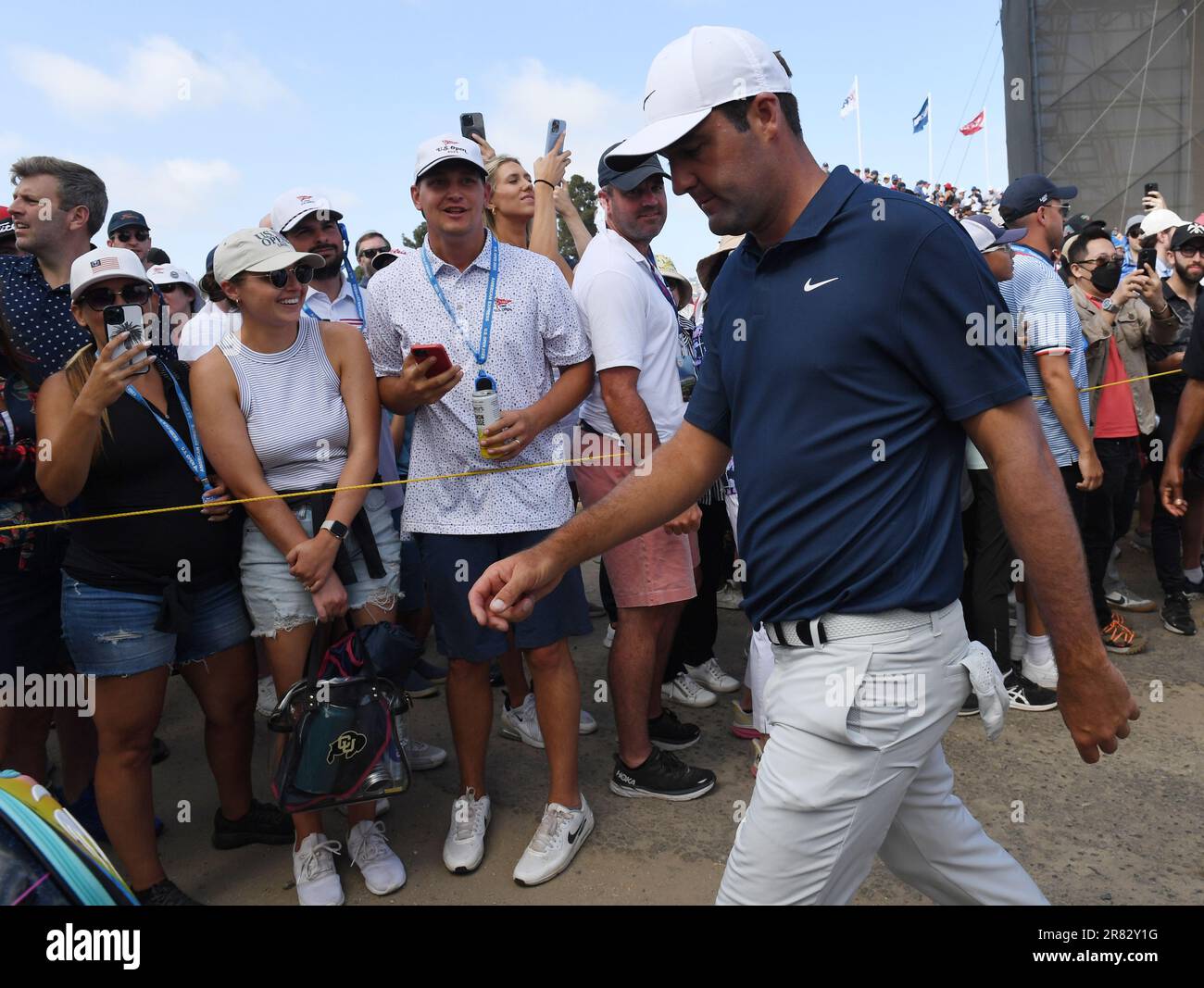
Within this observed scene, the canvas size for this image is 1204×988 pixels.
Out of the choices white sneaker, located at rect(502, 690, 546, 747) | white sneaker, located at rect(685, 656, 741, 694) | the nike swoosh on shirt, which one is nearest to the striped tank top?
white sneaker, located at rect(502, 690, 546, 747)

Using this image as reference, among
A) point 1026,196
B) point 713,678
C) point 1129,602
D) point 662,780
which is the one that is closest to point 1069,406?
point 1026,196

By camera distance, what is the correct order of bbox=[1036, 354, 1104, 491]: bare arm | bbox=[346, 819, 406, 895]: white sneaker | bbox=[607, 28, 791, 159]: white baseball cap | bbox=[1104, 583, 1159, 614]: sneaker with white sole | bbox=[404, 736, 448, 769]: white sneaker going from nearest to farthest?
1. bbox=[607, 28, 791, 159]: white baseball cap
2. bbox=[346, 819, 406, 895]: white sneaker
3. bbox=[404, 736, 448, 769]: white sneaker
4. bbox=[1036, 354, 1104, 491]: bare arm
5. bbox=[1104, 583, 1159, 614]: sneaker with white sole

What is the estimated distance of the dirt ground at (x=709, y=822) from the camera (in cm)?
332

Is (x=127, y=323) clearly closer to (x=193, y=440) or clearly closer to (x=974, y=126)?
(x=193, y=440)

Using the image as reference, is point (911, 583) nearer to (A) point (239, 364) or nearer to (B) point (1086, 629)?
(B) point (1086, 629)

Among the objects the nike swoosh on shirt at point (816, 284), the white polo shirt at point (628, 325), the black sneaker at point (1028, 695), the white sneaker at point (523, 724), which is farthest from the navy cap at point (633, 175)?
the black sneaker at point (1028, 695)

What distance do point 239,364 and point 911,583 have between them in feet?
8.25

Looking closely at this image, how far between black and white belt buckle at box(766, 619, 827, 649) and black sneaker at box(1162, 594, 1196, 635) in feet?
15.5

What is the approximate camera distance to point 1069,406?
477 cm

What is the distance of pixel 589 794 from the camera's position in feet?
13.3

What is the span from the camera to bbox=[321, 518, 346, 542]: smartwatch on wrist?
11.1 ft

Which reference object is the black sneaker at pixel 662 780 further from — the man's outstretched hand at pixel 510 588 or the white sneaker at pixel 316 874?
the man's outstretched hand at pixel 510 588

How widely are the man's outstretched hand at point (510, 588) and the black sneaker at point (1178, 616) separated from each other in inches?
199

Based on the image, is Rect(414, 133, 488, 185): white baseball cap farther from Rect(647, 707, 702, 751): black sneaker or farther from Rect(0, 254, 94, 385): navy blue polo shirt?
Rect(647, 707, 702, 751): black sneaker
